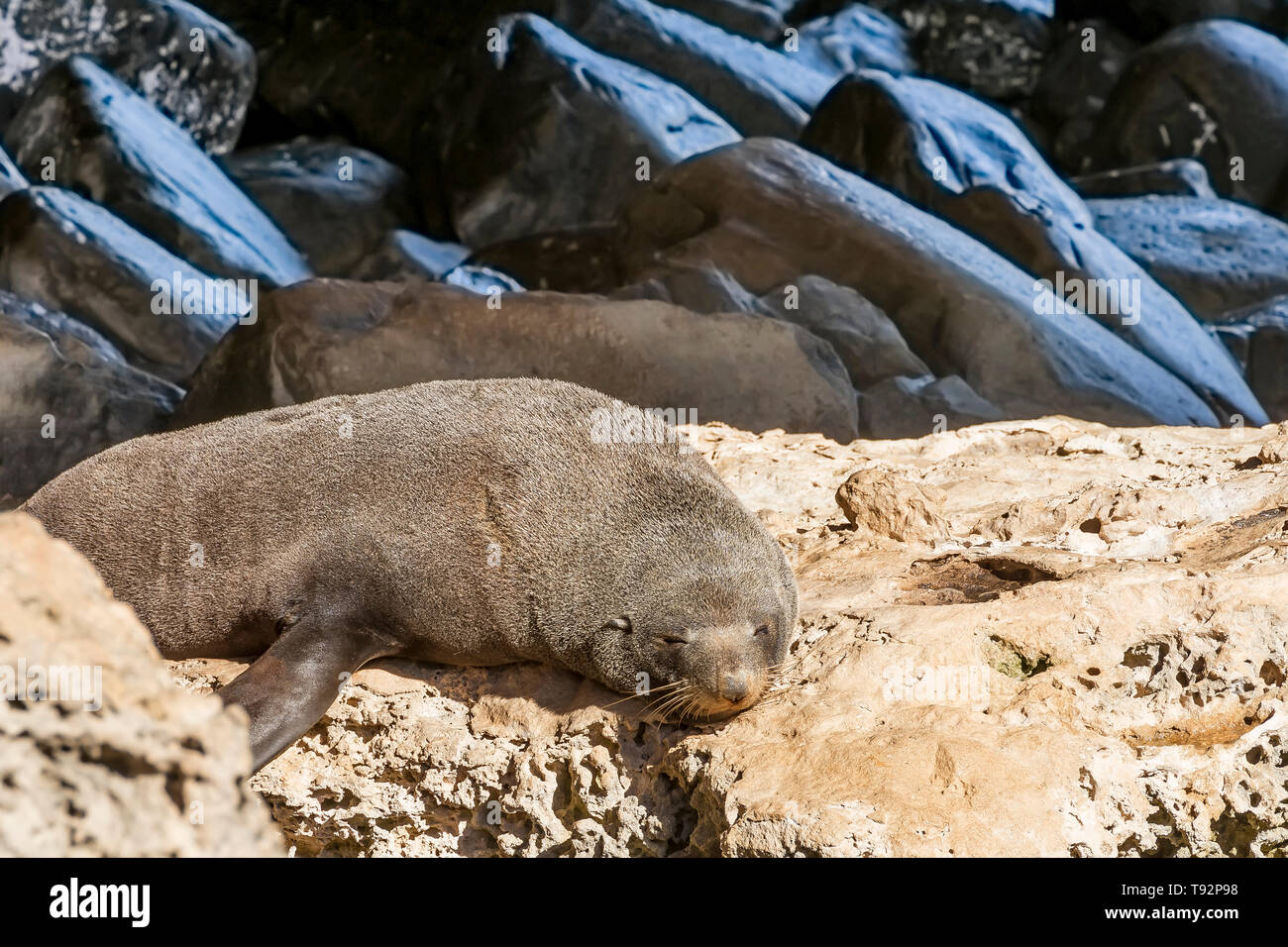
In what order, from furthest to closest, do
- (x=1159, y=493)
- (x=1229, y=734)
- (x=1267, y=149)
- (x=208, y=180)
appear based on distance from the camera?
(x=1267, y=149) < (x=208, y=180) < (x=1159, y=493) < (x=1229, y=734)

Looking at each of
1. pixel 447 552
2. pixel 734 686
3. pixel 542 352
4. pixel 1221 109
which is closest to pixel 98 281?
pixel 542 352

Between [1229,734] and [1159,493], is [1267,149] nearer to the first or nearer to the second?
[1159,493]

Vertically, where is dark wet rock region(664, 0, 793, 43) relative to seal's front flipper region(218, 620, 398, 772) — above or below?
below

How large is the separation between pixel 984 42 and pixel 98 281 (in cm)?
974

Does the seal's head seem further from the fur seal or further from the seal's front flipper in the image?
the seal's front flipper

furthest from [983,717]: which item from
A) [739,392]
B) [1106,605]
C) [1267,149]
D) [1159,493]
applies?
[1267,149]

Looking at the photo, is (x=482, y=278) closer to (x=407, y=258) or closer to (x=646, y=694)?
(x=407, y=258)

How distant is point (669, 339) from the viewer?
296 inches

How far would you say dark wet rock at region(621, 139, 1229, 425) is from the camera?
847 cm

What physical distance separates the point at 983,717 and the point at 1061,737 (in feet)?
0.67

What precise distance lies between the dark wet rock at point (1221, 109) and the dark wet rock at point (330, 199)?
7.01 meters

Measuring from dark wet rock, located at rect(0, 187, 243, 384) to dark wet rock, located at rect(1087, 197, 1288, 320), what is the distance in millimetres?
7445

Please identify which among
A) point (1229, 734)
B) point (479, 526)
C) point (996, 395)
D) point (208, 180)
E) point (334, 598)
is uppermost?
point (1229, 734)

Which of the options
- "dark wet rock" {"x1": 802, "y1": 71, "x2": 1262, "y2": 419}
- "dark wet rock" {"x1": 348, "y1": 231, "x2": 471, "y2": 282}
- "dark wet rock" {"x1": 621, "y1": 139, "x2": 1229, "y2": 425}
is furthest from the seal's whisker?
"dark wet rock" {"x1": 348, "y1": 231, "x2": 471, "y2": 282}
